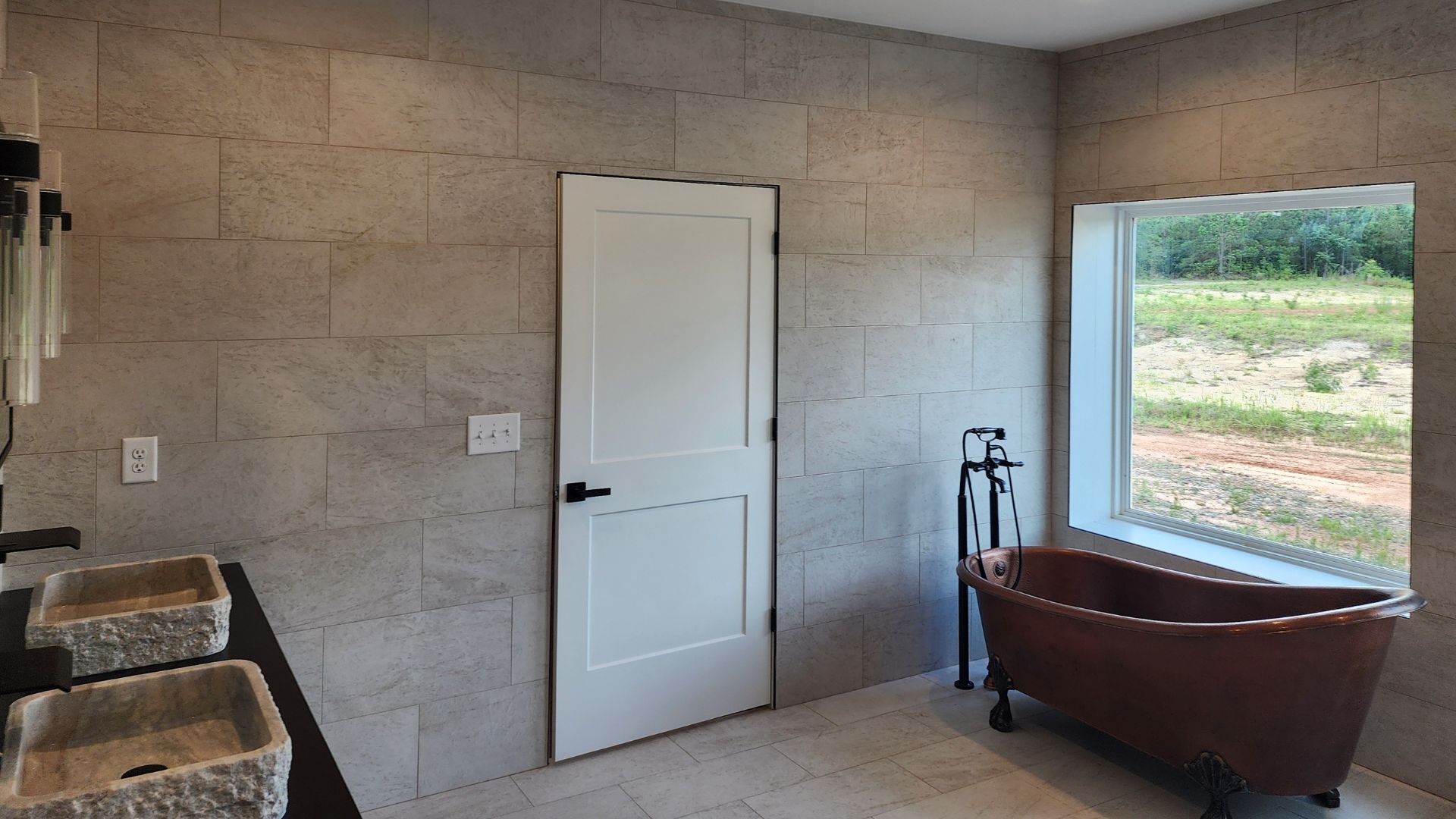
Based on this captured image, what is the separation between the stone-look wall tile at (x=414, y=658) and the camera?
126 inches

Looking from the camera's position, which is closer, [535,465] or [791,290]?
[535,465]

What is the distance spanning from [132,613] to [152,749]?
375 millimetres

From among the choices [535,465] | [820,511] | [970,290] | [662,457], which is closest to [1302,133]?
[970,290]

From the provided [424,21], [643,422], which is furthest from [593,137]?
[643,422]

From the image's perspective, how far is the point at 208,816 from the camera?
1374 mm

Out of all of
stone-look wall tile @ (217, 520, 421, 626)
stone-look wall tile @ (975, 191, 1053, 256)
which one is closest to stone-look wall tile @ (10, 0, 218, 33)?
stone-look wall tile @ (217, 520, 421, 626)

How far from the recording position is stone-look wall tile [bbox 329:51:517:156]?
310 centimetres

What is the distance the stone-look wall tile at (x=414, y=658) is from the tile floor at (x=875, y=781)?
360 mm

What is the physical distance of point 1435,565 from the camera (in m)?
3.42

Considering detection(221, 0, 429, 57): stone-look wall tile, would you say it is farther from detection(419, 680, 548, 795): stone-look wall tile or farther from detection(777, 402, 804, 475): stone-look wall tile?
detection(419, 680, 548, 795): stone-look wall tile

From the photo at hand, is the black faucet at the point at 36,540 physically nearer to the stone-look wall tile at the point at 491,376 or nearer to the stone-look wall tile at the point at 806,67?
the stone-look wall tile at the point at 491,376

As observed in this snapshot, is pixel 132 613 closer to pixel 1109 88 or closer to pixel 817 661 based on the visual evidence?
pixel 817 661

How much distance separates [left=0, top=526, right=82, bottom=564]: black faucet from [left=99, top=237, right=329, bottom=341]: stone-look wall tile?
0.99 m

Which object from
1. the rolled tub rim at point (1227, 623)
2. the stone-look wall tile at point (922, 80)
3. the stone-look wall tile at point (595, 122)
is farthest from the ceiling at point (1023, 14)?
the rolled tub rim at point (1227, 623)
